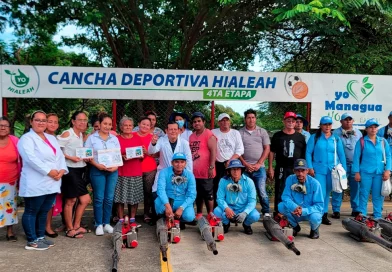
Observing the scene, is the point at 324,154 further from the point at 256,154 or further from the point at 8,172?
the point at 8,172

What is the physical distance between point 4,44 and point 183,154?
7797 mm

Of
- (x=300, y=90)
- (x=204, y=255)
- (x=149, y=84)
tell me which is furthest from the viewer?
(x=300, y=90)

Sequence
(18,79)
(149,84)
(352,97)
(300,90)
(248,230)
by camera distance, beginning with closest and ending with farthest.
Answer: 1. (248,230)
2. (18,79)
3. (149,84)
4. (300,90)
5. (352,97)

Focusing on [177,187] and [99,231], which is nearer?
[99,231]

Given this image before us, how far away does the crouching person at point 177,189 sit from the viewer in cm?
562

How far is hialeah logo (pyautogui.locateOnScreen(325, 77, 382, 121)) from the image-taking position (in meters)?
7.99

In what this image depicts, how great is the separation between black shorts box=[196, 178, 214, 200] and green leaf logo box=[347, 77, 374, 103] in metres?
3.94

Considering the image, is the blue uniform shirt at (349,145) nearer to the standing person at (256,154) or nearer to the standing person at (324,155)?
the standing person at (324,155)

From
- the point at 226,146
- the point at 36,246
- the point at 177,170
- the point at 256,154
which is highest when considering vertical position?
the point at 226,146

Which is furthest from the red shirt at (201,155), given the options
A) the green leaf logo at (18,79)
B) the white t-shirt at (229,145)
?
the green leaf logo at (18,79)

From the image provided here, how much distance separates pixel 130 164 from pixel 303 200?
273 centimetres

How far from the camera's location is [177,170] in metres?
5.73

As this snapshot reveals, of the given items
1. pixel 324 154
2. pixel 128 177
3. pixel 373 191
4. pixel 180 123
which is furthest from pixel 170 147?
pixel 373 191

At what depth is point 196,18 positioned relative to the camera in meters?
10.1
